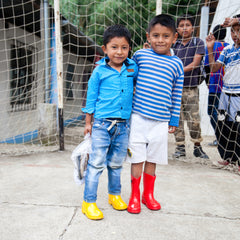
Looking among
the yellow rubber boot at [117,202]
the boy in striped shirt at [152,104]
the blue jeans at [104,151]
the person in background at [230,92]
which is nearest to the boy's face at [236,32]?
the person in background at [230,92]

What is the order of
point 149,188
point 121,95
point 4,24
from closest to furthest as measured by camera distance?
point 121,95
point 149,188
point 4,24

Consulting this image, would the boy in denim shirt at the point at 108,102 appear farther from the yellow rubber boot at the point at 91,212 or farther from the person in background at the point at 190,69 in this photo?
the person in background at the point at 190,69

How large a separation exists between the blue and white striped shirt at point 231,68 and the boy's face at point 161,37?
1230mm

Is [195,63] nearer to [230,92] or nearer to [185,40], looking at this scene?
[185,40]

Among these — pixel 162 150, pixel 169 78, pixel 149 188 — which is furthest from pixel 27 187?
pixel 169 78

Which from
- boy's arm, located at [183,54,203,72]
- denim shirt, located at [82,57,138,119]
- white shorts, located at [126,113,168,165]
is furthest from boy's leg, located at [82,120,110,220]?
boy's arm, located at [183,54,203,72]

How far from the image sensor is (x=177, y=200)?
2.04m

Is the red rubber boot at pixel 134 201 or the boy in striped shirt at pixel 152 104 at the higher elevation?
the boy in striped shirt at pixel 152 104

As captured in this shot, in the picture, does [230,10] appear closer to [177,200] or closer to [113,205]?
[177,200]

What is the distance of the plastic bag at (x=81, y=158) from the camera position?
1.83m

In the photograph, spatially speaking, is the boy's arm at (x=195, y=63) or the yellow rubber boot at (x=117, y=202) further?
the boy's arm at (x=195, y=63)

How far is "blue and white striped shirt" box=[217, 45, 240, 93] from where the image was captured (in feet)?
8.84

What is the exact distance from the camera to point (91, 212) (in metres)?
1.69

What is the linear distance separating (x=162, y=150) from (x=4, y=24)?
4.19 meters
